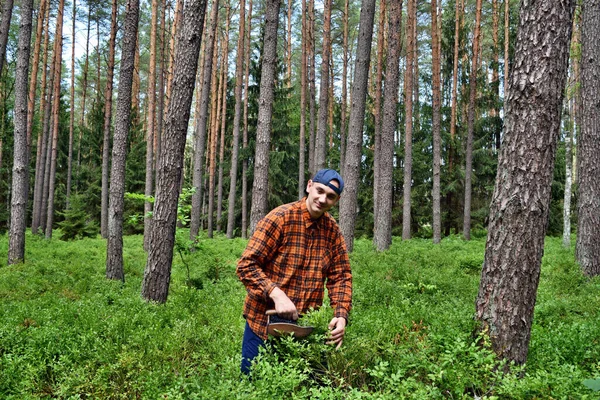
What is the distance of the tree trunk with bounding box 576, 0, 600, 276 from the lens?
8.67 meters

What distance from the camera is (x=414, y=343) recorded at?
3.92 meters

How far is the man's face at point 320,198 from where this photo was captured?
9.37ft

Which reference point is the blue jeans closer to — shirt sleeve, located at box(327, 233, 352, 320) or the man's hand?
the man's hand

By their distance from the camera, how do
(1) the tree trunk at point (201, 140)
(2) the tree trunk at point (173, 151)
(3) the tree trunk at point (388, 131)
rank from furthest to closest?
(1) the tree trunk at point (201, 140)
(3) the tree trunk at point (388, 131)
(2) the tree trunk at point (173, 151)

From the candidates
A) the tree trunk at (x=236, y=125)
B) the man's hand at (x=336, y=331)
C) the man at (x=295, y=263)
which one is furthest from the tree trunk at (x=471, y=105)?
the man's hand at (x=336, y=331)

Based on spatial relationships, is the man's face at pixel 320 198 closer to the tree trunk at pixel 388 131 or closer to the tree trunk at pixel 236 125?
the tree trunk at pixel 388 131

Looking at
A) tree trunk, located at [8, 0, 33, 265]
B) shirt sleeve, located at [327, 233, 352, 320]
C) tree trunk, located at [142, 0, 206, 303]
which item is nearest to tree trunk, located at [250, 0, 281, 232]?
tree trunk, located at [142, 0, 206, 303]

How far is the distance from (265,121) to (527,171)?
623 centimetres

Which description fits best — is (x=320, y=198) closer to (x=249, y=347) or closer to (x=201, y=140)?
(x=249, y=347)

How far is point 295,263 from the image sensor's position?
117 inches

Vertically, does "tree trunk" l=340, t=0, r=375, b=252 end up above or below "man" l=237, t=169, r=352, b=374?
above

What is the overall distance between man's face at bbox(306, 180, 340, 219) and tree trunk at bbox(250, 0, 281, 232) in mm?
5536

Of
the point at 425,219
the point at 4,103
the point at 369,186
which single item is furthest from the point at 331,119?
the point at 4,103

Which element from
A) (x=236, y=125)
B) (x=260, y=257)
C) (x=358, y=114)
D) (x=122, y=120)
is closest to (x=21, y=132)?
(x=122, y=120)
